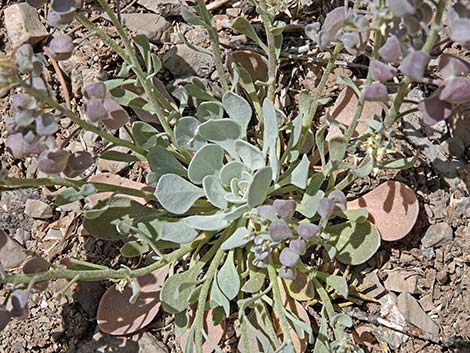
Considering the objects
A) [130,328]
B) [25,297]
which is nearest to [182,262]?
[130,328]

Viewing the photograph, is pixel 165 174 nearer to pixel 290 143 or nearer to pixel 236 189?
pixel 236 189

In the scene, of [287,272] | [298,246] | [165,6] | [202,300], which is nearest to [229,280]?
[202,300]

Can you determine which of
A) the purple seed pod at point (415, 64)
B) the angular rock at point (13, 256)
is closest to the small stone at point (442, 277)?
the purple seed pod at point (415, 64)

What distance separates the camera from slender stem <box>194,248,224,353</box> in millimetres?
2322

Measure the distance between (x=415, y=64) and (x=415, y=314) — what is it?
1.28m

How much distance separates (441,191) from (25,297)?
1.68 m

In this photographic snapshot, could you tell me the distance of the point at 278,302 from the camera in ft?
7.92

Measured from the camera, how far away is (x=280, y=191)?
266cm

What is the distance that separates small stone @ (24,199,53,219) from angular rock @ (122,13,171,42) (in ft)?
2.82

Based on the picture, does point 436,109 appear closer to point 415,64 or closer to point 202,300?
point 415,64

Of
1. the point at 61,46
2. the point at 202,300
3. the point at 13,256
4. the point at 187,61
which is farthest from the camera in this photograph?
the point at 187,61

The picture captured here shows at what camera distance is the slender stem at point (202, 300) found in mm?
2322

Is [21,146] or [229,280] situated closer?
[21,146]

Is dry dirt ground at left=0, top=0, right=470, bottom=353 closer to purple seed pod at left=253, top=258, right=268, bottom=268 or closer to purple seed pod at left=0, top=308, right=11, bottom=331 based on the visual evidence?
purple seed pod at left=253, top=258, right=268, bottom=268
